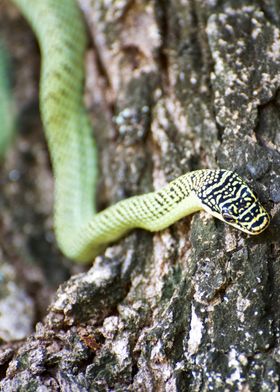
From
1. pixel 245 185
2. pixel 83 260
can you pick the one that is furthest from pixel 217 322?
pixel 83 260

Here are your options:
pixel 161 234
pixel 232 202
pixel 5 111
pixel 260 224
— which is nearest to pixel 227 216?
pixel 232 202

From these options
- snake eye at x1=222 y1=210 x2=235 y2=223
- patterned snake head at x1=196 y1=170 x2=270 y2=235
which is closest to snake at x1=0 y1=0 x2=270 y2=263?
patterned snake head at x1=196 y1=170 x2=270 y2=235

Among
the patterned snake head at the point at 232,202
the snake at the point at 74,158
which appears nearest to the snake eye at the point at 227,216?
the patterned snake head at the point at 232,202

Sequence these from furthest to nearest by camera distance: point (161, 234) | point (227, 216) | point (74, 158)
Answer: point (74, 158)
point (161, 234)
point (227, 216)

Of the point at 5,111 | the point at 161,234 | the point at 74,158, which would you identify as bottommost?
the point at 161,234

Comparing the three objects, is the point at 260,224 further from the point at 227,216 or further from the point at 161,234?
the point at 161,234

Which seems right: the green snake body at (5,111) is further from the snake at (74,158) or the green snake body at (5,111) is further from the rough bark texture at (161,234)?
the snake at (74,158)

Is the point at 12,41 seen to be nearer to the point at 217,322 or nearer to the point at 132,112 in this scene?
the point at 132,112
